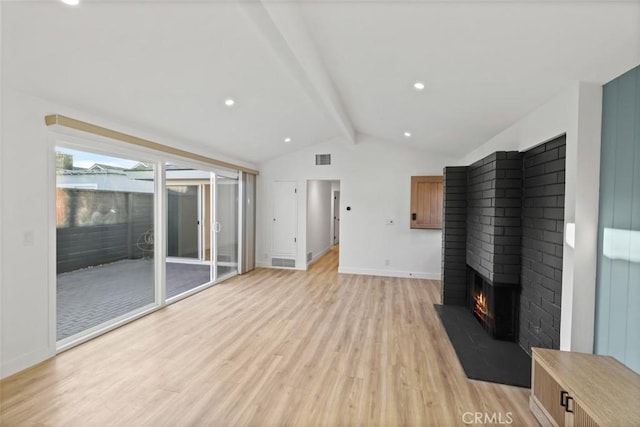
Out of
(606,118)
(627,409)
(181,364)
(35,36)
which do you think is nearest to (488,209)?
(606,118)

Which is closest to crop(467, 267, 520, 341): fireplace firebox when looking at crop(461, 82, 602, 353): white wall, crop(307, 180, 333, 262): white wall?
crop(461, 82, 602, 353): white wall

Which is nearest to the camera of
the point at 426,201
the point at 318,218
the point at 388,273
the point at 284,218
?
the point at 426,201

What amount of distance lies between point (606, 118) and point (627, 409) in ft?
5.72

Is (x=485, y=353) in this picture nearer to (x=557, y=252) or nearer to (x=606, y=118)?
(x=557, y=252)

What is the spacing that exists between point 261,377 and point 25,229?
7.69ft

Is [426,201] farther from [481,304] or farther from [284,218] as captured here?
[284,218]

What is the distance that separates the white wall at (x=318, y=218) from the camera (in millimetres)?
6656

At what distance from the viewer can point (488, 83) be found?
2373 mm

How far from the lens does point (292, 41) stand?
2043 mm

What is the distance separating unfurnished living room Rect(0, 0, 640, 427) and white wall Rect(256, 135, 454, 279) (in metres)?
1.43

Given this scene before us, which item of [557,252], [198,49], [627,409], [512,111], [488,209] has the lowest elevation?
[627,409]

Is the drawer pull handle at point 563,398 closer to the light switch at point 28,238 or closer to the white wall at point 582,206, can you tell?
the white wall at point 582,206

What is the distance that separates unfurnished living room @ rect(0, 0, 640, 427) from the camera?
1734 millimetres

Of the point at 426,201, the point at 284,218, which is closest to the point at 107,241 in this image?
the point at 284,218
